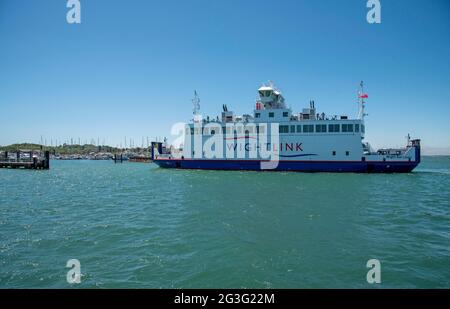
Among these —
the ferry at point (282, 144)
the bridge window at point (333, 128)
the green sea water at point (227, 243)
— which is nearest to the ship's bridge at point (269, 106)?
the ferry at point (282, 144)

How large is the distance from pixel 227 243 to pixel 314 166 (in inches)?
1181

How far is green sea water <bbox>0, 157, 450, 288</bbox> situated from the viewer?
22.9 feet

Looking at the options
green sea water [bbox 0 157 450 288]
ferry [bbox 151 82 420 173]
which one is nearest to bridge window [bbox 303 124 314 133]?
ferry [bbox 151 82 420 173]

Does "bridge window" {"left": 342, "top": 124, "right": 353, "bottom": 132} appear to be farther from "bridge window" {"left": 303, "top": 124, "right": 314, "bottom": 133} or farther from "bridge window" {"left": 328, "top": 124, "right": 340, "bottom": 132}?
"bridge window" {"left": 303, "top": 124, "right": 314, "bottom": 133}

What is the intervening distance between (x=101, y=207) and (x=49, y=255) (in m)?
7.51

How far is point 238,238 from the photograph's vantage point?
990cm

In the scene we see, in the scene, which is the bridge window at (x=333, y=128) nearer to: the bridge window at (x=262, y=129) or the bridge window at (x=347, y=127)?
the bridge window at (x=347, y=127)

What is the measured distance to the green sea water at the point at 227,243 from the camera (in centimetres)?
698

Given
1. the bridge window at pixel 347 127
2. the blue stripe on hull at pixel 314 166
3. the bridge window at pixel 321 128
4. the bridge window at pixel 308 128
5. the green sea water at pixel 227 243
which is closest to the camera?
the green sea water at pixel 227 243

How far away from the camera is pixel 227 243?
939cm

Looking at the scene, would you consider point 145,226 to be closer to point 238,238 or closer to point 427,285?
point 238,238

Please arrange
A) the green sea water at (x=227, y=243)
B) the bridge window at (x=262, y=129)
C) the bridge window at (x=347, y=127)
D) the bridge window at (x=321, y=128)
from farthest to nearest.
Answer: the bridge window at (x=262, y=129) < the bridge window at (x=321, y=128) < the bridge window at (x=347, y=127) < the green sea water at (x=227, y=243)

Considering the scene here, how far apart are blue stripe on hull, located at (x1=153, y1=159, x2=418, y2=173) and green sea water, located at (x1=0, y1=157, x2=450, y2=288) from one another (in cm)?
1905
